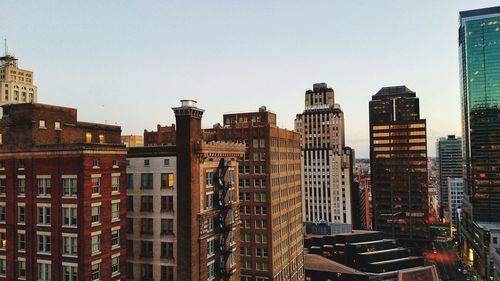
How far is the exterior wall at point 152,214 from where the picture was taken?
54438 millimetres

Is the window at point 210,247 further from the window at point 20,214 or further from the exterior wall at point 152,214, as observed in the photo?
the window at point 20,214

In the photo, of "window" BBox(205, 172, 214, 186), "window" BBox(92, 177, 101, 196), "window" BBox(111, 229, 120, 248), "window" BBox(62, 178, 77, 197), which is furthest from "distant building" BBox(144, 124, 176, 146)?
"window" BBox(62, 178, 77, 197)

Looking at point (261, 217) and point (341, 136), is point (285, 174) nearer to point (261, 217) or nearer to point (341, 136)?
point (261, 217)

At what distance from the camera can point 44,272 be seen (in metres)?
46.1

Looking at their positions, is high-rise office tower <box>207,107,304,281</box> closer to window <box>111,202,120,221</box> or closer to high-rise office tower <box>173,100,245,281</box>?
high-rise office tower <box>173,100,245,281</box>

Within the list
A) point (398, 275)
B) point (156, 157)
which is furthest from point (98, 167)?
point (398, 275)

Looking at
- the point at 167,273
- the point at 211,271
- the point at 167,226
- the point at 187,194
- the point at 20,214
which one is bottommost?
the point at 211,271

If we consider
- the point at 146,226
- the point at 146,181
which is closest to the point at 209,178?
the point at 146,181

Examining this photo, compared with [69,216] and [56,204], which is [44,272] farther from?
[56,204]

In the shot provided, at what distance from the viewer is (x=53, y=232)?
150ft

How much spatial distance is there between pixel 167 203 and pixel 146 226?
15.8 feet

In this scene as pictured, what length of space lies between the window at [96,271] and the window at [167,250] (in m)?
10.3

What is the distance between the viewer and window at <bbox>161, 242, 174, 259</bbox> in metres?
54.2

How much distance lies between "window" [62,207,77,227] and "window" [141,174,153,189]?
12603 millimetres
